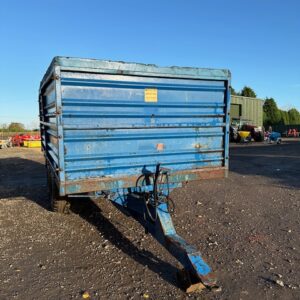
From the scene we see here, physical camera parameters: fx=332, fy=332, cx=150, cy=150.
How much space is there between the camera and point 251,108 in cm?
3750

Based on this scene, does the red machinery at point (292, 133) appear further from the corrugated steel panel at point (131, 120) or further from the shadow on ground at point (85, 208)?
the corrugated steel panel at point (131, 120)

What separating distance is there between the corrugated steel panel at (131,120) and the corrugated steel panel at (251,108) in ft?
102

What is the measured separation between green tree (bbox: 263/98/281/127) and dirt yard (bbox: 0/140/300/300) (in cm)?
4407

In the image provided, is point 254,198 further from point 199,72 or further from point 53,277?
point 53,277

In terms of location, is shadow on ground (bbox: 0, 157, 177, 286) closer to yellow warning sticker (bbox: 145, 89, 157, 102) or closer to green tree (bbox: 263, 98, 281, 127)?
yellow warning sticker (bbox: 145, 89, 157, 102)

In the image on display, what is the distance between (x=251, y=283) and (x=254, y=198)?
4.08 metres

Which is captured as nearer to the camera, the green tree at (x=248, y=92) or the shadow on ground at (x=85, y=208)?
the shadow on ground at (x=85, y=208)

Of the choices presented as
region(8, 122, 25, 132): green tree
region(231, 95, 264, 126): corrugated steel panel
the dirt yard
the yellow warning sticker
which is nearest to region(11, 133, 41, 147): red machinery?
region(231, 95, 264, 126): corrugated steel panel

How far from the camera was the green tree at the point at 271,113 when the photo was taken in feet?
163

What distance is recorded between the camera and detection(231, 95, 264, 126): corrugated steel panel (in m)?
35.7

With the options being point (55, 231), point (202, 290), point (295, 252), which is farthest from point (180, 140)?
point (55, 231)

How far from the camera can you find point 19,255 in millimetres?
4680

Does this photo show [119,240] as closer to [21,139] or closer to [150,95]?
[150,95]

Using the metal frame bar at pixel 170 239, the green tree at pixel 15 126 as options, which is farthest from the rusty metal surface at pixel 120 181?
the green tree at pixel 15 126
